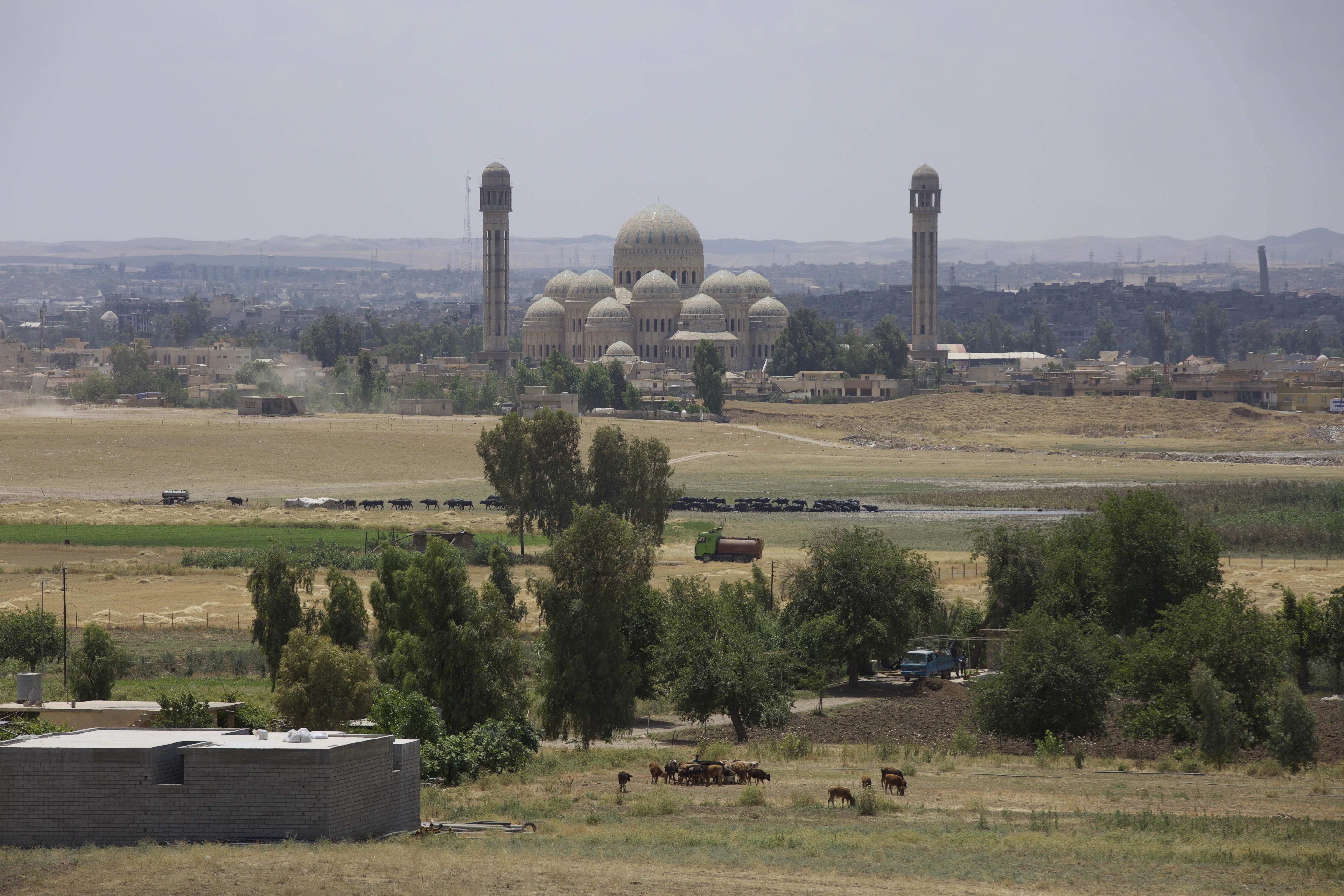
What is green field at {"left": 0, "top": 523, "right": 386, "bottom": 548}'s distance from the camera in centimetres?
5644

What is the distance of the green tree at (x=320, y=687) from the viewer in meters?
26.0

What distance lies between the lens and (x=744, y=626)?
110ft

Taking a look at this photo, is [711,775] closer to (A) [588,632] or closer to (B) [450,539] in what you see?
(A) [588,632]

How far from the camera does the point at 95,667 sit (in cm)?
2956

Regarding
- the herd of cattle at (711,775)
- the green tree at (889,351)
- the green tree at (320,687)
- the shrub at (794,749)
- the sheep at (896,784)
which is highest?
the green tree at (889,351)

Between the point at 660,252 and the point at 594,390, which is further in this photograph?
the point at 660,252

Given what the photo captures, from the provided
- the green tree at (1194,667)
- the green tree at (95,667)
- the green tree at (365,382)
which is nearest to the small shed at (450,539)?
the green tree at (95,667)

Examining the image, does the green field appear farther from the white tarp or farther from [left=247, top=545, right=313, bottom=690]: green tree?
[left=247, top=545, right=313, bottom=690]: green tree

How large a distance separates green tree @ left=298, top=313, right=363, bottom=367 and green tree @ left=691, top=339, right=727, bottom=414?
5530 centimetres

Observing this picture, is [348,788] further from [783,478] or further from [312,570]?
[783,478]

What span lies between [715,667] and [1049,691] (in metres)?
5.99

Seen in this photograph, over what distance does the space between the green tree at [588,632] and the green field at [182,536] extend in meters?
26.4

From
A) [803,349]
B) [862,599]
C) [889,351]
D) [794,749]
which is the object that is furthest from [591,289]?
[794,749]

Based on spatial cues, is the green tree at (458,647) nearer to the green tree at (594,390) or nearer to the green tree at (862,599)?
the green tree at (862,599)
